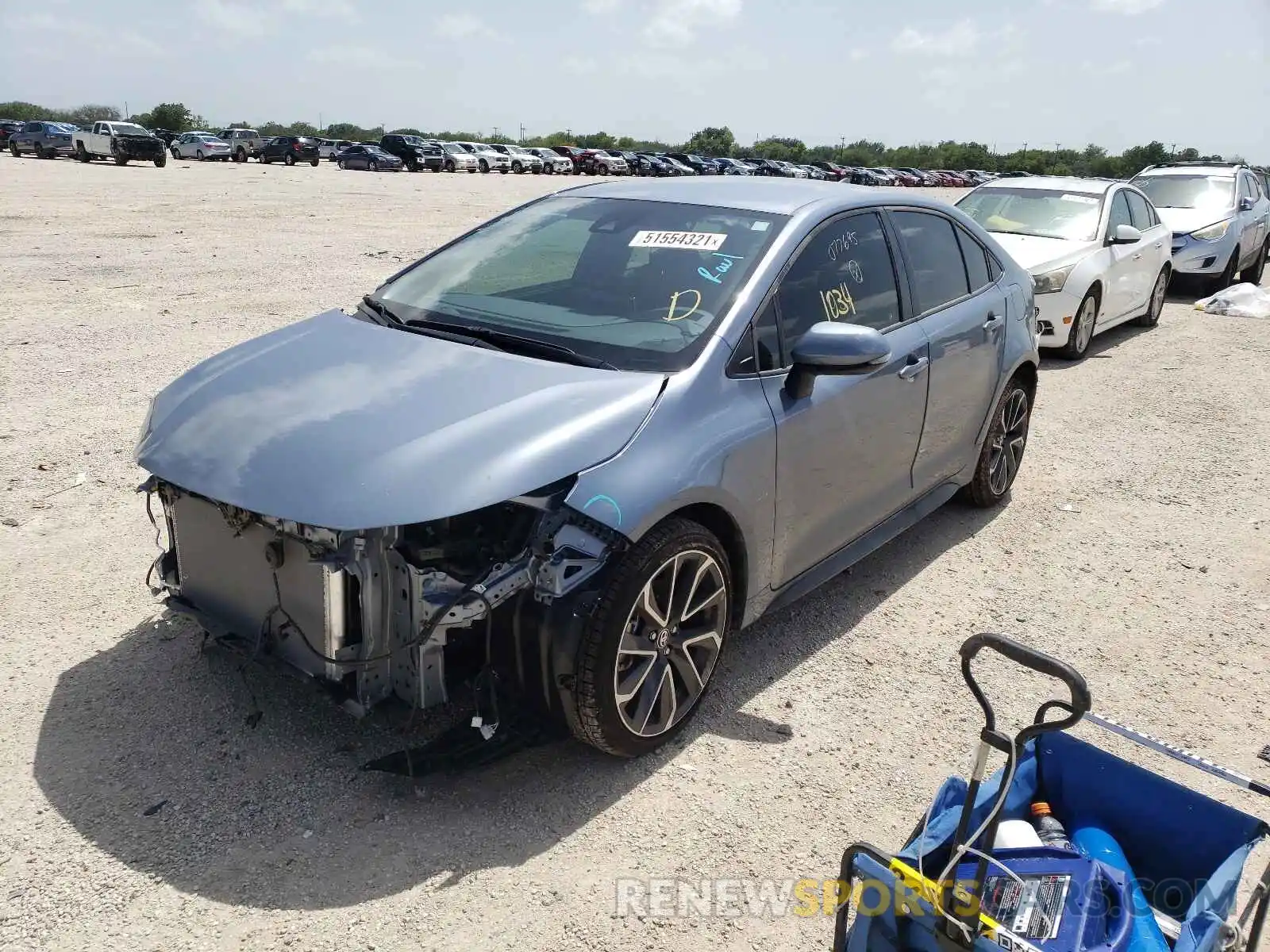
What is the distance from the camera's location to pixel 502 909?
8.54ft

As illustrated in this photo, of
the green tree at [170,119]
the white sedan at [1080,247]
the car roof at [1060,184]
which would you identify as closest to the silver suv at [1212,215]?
the white sedan at [1080,247]

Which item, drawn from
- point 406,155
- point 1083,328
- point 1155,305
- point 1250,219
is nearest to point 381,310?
point 1083,328

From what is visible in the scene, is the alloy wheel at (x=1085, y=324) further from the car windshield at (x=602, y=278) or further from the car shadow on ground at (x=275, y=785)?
the car shadow on ground at (x=275, y=785)

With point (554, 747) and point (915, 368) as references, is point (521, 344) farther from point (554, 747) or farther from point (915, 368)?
point (915, 368)

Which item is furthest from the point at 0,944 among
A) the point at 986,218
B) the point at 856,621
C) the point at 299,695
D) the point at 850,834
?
the point at 986,218

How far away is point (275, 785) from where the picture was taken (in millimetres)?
3016

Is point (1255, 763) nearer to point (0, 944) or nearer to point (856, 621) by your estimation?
point (856, 621)

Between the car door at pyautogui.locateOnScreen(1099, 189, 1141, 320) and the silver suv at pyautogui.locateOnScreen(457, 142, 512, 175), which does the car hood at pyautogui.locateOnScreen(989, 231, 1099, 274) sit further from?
the silver suv at pyautogui.locateOnScreen(457, 142, 512, 175)

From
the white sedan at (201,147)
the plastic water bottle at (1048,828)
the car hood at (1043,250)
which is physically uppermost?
the white sedan at (201,147)

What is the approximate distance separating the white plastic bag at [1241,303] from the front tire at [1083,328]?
3880 mm

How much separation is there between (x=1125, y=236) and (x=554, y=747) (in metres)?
8.39

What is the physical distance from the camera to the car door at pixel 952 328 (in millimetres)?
4355

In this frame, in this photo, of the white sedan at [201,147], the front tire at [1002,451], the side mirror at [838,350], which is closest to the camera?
the side mirror at [838,350]

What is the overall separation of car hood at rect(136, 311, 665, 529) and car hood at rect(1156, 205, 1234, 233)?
41.7ft
